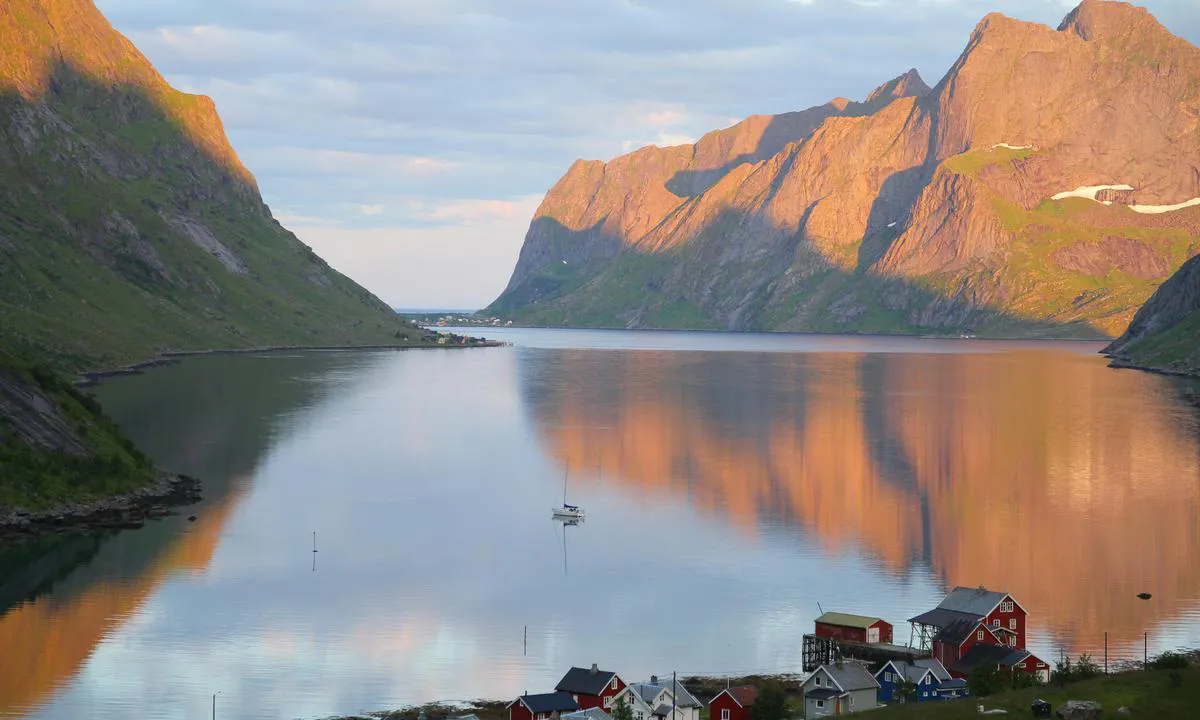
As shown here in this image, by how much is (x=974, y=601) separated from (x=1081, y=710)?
23.7 meters

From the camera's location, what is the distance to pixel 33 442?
114 meters

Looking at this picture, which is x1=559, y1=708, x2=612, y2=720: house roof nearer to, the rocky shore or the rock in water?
the rock in water

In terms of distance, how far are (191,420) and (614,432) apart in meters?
58.4

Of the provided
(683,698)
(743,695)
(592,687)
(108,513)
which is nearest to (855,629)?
(743,695)

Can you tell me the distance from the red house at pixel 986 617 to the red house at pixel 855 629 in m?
1.76

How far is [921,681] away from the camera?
6444 centimetres

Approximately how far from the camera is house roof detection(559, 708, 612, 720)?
5800 centimetres

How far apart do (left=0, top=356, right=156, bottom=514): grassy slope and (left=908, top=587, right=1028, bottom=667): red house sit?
71413mm

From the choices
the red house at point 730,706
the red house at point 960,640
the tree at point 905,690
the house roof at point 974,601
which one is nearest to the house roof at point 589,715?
the red house at point 730,706

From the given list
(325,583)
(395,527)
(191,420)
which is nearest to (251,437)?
(191,420)

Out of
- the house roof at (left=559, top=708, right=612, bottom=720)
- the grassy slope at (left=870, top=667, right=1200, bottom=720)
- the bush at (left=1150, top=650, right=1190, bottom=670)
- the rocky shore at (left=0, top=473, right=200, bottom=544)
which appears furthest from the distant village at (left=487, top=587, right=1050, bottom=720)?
the rocky shore at (left=0, top=473, right=200, bottom=544)

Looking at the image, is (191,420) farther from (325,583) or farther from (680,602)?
(680,602)

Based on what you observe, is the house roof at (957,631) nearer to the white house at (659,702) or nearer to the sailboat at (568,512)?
the white house at (659,702)

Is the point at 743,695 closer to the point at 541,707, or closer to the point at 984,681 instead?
the point at 541,707
